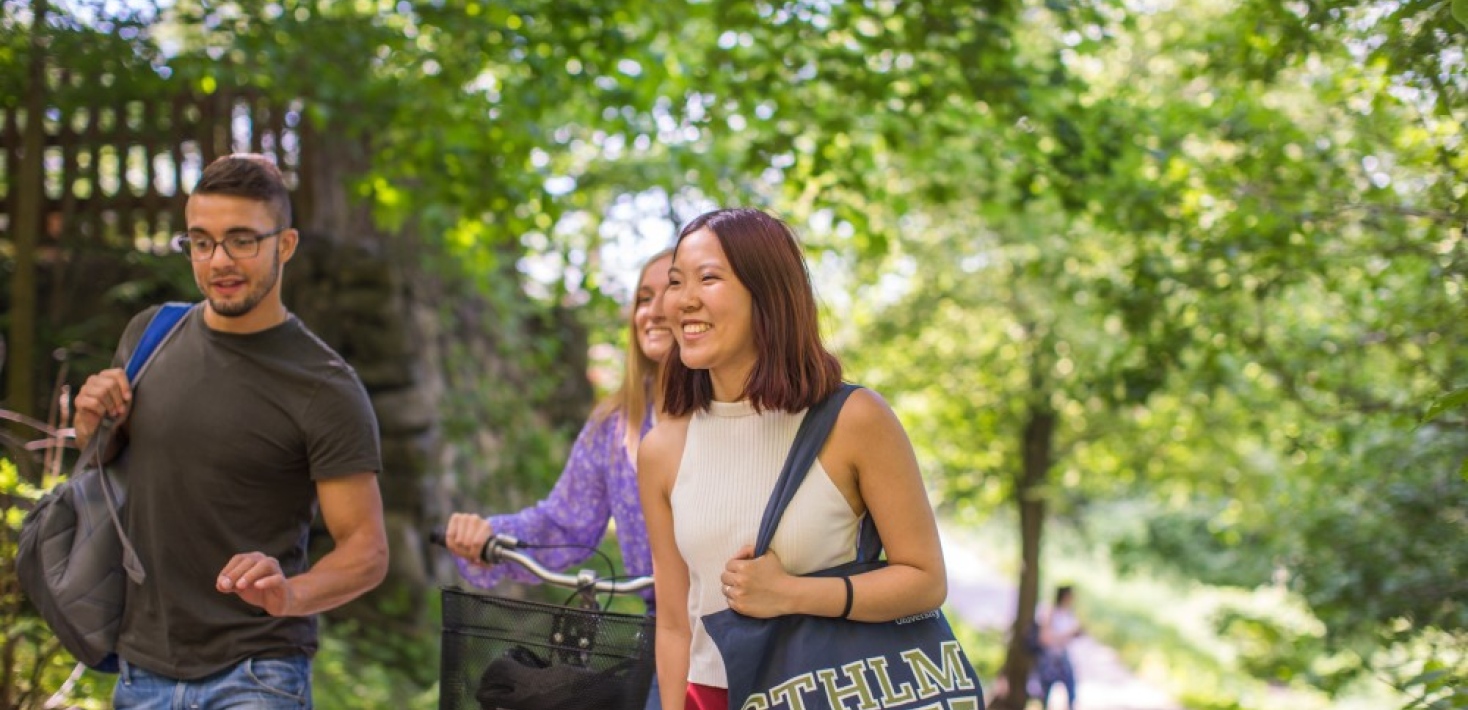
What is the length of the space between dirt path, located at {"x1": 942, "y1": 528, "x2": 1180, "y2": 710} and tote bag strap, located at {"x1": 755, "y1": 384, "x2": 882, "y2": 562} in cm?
1477

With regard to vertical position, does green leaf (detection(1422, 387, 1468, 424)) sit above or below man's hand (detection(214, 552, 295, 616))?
above

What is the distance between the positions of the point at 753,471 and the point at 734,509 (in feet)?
0.25

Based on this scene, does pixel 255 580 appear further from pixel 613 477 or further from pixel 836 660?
pixel 836 660

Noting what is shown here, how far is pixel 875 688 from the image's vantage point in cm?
237

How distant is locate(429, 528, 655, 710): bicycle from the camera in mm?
2789

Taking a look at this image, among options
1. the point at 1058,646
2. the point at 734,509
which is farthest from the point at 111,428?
the point at 1058,646

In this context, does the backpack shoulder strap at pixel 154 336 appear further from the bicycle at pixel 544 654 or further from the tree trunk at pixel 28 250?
the tree trunk at pixel 28 250

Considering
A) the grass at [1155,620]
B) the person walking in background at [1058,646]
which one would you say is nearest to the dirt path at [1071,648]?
the grass at [1155,620]

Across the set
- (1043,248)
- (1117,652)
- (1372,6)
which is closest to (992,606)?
(1117,652)

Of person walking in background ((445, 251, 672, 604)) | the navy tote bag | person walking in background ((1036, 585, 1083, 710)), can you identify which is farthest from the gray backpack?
person walking in background ((1036, 585, 1083, 710))

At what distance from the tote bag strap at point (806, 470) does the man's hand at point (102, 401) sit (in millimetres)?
1442

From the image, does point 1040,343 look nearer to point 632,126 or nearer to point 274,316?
point 632,126

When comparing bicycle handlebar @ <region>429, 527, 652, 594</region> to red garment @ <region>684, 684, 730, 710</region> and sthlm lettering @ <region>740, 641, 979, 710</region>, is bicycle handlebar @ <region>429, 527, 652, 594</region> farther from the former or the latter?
sthlm lettering @ <region>740, 641, 979, 710</region>

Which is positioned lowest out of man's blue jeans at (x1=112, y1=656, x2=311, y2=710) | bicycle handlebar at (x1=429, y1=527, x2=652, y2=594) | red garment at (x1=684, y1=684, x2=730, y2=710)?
man's blue jeans at (x1=112, y1=656, x2=311, y2=710)
